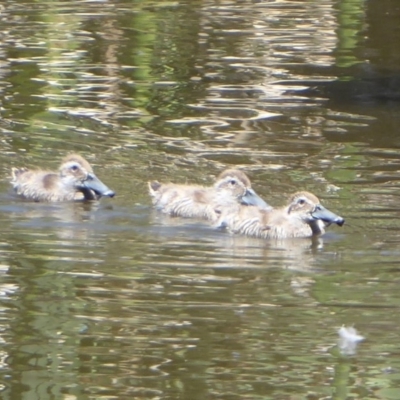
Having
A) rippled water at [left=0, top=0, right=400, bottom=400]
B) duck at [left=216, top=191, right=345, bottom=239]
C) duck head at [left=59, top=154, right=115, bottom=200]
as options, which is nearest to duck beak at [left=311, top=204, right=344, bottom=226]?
duck at [left=216, top=191, right=345, bottom=239]

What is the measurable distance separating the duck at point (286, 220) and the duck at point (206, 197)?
0.27 m

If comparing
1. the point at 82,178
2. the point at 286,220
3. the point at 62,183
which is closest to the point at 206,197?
the point at 286,220

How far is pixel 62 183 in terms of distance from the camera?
392 inches

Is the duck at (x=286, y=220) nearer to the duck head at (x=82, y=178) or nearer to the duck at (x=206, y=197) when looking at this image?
the duck at (x=206, y=197)

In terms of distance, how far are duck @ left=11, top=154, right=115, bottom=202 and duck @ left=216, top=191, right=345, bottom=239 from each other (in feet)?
4.04

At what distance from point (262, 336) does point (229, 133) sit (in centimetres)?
592

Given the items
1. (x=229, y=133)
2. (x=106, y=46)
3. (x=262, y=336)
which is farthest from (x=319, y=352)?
(x=106, y=46)

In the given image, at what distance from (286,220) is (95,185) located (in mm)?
1666

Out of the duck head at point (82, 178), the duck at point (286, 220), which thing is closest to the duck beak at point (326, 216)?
the duck at point (286, 220)

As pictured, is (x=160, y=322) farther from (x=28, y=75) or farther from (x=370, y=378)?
(x=28, y=75)

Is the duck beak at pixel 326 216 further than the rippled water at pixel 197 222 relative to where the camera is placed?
Yes

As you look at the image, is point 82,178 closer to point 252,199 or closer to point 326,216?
point 252,199

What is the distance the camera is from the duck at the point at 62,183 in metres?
9.83

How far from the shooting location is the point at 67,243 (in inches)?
327
